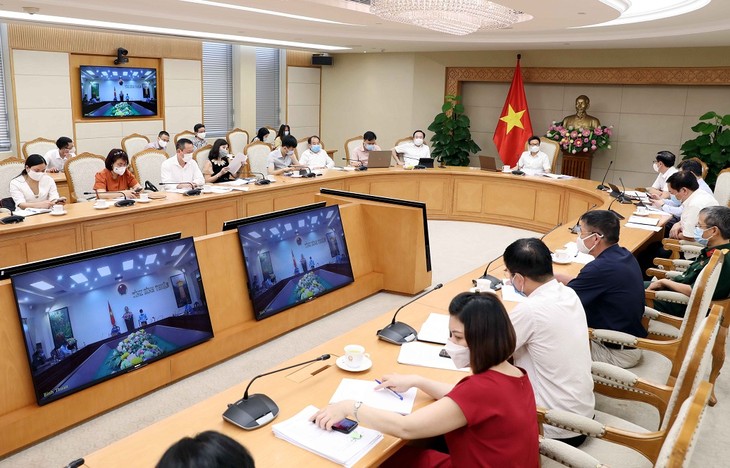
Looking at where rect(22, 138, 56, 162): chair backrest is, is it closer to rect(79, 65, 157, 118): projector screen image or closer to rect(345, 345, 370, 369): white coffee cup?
rect(79, 65, 157, 118): projector screen image

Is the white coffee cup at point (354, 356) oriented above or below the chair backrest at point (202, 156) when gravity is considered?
below

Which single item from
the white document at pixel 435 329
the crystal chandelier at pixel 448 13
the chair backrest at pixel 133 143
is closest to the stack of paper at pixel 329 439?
the white document at pixel 435 329

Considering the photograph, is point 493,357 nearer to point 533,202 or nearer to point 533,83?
point 533,202

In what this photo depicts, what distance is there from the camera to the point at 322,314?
4.77m

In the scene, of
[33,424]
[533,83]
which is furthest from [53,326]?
[533,83]

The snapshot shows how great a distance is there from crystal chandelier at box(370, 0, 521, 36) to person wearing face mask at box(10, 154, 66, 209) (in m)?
3.26

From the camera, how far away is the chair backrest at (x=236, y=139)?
10070 mm

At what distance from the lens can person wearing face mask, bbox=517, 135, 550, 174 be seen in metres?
8.39

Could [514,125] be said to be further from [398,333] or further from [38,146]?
[398,333]

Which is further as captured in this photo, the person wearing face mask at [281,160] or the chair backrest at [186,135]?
the chair backrest at [186,135]

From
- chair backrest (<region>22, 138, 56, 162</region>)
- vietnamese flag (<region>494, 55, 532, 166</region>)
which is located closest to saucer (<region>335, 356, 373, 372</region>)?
chair backrest (<region>22, 138, 56, 162</region>)

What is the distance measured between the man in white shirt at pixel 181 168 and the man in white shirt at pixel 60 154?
166 cm

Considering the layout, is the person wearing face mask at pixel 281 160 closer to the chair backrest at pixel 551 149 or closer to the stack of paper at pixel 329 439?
the chair backrest at pixel 551 149

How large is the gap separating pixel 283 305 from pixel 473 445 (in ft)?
8.73
